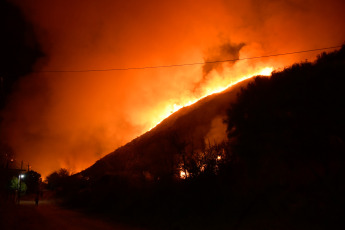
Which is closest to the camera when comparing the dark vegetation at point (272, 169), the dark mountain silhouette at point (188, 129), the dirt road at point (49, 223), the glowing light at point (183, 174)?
the dark vegetation at point (272, 169)

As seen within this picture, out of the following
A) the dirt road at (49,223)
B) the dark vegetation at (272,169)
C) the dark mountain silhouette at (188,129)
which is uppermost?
the dark mountain silhouette at (188,129)

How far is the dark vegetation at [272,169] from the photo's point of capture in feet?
39.2

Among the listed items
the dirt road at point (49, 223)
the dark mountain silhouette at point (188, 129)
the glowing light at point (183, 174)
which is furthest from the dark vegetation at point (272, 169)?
the dark mountain silhouette at point (188, 129)

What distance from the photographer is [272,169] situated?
15438 mm

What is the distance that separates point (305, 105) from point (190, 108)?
42231mm

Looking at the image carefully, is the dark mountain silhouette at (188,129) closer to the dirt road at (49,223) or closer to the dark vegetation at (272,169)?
the dirt road at (49,223)

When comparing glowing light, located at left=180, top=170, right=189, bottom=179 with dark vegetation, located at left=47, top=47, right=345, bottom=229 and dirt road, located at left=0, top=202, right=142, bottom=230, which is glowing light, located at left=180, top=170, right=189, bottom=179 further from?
dirt road, located at left=0, top=202, right=142, bottom=230

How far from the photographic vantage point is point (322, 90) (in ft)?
43.3

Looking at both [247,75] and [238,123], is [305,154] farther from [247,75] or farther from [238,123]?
[247,75]

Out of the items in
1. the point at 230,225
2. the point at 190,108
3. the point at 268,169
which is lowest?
the point at 230,225

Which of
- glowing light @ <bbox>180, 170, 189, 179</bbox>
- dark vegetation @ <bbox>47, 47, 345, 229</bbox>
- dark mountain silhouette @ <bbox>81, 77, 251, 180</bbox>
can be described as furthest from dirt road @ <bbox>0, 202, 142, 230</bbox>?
dark mountain silhouette @ <bbox>81, 77, 251, 180</bbox>

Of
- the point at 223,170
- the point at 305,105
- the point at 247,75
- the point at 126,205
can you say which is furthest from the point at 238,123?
the point at 247,75

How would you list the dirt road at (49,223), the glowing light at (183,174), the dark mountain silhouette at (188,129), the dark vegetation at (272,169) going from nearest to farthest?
the dark vegetation at (272,169)
the dirt road at (49,223)
the glowing light at (183,174)
the dark mountain silhouette at (188,129)

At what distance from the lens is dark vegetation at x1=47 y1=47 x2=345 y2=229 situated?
11.9m
